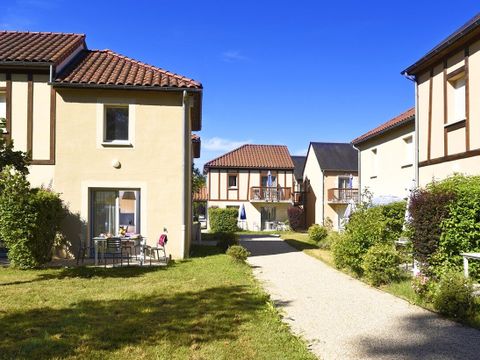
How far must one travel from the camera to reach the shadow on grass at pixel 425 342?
4867 millimetres

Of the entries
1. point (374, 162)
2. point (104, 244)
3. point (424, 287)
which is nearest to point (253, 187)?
point (374, 162)

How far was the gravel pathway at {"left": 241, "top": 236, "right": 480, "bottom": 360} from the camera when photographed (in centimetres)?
500

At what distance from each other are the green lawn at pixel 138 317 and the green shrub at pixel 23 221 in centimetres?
49

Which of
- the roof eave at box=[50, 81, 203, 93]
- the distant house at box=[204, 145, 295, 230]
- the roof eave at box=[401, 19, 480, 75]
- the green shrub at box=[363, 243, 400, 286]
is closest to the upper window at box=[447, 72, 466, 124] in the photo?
the roof eave at box=[401, 19, 480, 75]

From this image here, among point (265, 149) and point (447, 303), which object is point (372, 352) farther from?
point (265, 149)

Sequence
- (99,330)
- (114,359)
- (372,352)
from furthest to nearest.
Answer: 1. (99,330)
2. (372,352)
3. (114,359)

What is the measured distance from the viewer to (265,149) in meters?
38.9

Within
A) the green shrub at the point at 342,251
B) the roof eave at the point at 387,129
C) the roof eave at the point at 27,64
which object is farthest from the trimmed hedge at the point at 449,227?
the roof eave at the point at 27,64

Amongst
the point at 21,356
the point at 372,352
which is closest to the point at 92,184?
the point at 21,356

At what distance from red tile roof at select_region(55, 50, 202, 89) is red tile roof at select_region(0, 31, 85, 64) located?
19.4 inches

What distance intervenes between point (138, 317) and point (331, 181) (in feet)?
96.9

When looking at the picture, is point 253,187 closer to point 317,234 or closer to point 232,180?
point 232,180

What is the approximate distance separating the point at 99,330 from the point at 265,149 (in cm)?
3394

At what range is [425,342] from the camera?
17.3ft
